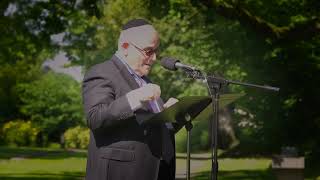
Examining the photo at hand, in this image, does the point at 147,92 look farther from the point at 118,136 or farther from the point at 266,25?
the point at 266,25

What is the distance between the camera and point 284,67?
80.3 ft

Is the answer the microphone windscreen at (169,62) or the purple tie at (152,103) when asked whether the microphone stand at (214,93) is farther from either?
the purple tie at (152,103)

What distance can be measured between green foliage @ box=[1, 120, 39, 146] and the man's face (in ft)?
160

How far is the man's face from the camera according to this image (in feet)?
17.9

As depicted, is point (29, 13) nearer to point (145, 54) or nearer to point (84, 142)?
point (145, 54)

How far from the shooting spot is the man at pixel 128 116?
17.0 ft

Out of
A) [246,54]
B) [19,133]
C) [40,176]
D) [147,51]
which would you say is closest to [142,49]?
[147,51]

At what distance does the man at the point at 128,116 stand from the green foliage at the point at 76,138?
49502 mm

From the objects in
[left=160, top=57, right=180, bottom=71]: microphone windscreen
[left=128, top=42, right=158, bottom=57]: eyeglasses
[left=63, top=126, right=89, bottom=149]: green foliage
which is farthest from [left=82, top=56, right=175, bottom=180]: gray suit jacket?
[left=63, top=126, right=89, bottom=149]: green foliage

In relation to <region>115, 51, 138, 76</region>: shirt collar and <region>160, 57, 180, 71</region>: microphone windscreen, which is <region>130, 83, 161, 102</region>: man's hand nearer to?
<region>115, 51, 138, 76</region>: shirt collar

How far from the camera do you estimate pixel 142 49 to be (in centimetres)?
545

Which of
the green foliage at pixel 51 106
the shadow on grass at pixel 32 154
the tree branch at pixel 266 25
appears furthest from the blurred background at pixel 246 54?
the green foliage at pixel 51 106

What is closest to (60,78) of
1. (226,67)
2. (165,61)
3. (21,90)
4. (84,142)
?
(21,90)

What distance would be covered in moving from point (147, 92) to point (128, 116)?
0.23 meters
